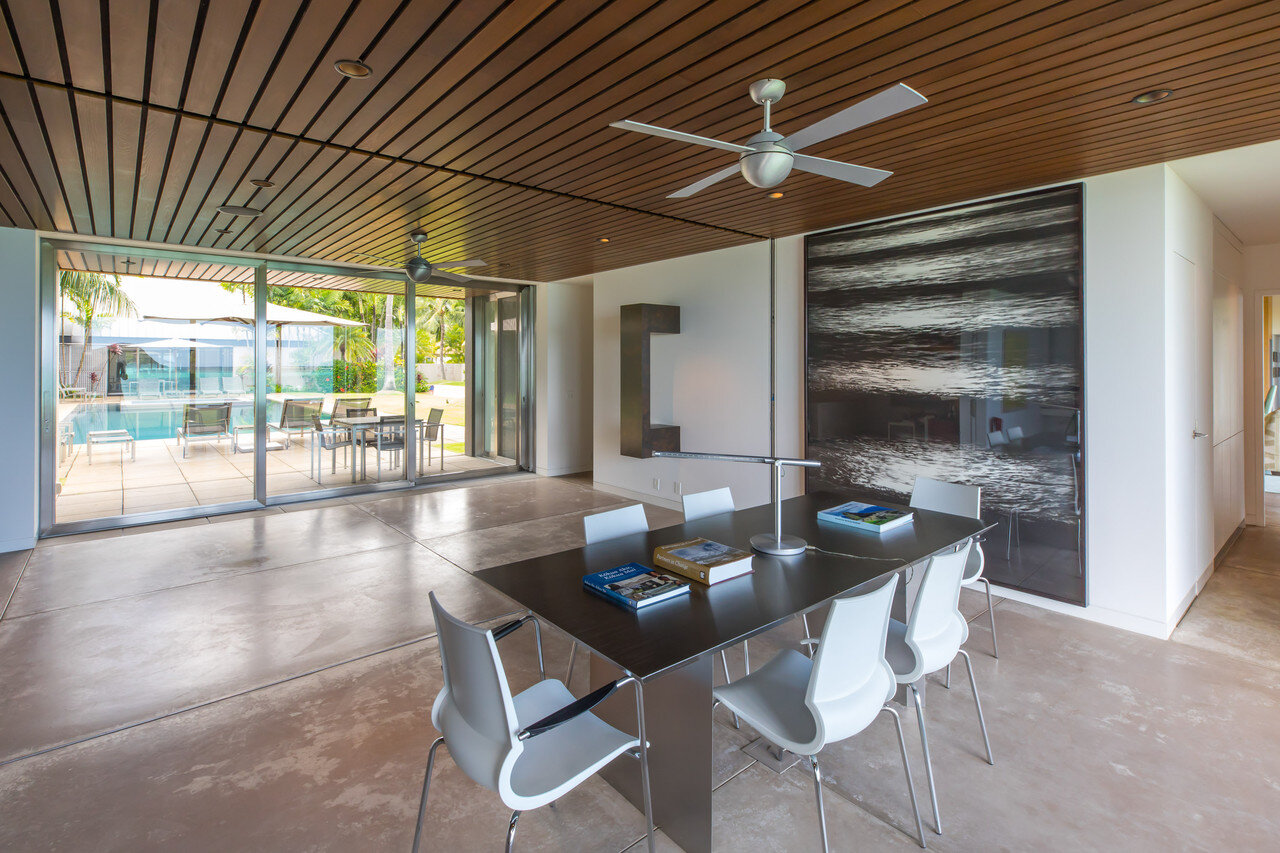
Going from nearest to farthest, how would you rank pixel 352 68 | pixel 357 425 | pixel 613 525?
pixel 352 68
pixel 613 525
pixel 357 425

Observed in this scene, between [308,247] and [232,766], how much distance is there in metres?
5.25

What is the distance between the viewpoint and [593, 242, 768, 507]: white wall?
594 centimetres

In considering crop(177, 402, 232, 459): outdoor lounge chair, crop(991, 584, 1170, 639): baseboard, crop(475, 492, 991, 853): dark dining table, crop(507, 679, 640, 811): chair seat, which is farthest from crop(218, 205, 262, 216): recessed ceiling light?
crop(991, 584, 1170, 639): baseboard

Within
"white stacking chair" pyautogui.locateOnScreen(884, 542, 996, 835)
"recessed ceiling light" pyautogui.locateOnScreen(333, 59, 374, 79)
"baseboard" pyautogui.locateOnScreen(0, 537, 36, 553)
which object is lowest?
"baseboard" pyautogui.locateOnScreen(0, 537, 36, 553)

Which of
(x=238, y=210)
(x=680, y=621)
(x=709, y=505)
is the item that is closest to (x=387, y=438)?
(x=238, y=210)

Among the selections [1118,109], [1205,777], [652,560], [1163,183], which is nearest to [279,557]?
[652,560]

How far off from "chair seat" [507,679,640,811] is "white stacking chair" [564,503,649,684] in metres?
0.77

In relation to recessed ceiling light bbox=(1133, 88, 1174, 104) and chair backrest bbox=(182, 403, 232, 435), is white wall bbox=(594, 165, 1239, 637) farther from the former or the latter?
chair backrest bbox=(182, 403, 232, 435)

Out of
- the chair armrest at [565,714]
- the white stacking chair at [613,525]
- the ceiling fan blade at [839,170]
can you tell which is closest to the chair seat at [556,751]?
the chair armrest at [565,714]

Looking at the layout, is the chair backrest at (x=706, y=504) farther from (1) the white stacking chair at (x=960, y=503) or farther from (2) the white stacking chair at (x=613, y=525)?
(1) the white stacking chair at (x=960, y=503)

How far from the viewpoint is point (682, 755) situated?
199 cm

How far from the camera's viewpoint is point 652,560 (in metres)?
2.48

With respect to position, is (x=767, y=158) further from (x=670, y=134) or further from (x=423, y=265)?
(x=423, y=265)

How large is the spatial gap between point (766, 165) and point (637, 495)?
5406mm
